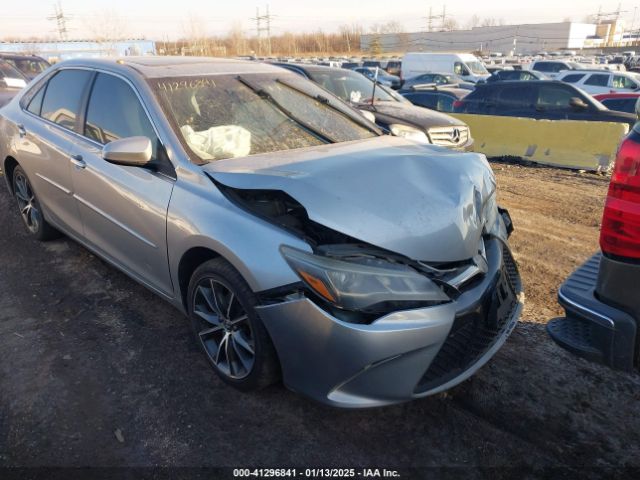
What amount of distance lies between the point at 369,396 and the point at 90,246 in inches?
105

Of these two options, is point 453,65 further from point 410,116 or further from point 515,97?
point 410,116

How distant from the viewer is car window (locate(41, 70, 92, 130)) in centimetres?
387

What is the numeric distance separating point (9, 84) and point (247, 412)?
10952 mm

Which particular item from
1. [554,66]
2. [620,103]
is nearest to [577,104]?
[620,103]

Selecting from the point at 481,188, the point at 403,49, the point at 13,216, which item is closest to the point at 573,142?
the point at 481,188

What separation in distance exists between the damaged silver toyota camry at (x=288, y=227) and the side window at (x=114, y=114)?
1cm

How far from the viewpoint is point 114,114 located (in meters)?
3.46

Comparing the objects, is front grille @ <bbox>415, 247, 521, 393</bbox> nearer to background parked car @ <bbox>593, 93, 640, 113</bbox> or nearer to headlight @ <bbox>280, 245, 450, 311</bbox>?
headlight @ <bbox>280, 245, 450, 311</bbox>

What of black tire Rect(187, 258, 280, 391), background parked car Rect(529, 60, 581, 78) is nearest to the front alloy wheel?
black tire Rect(187, 258, 280, 391)

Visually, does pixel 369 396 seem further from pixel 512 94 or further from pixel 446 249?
pixel 512 94

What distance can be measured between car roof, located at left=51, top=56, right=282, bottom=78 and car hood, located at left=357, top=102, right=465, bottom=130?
3344 millimetres

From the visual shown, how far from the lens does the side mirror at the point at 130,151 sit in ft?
9.34

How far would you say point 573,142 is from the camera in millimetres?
8555

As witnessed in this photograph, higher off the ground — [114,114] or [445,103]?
[114,114]
